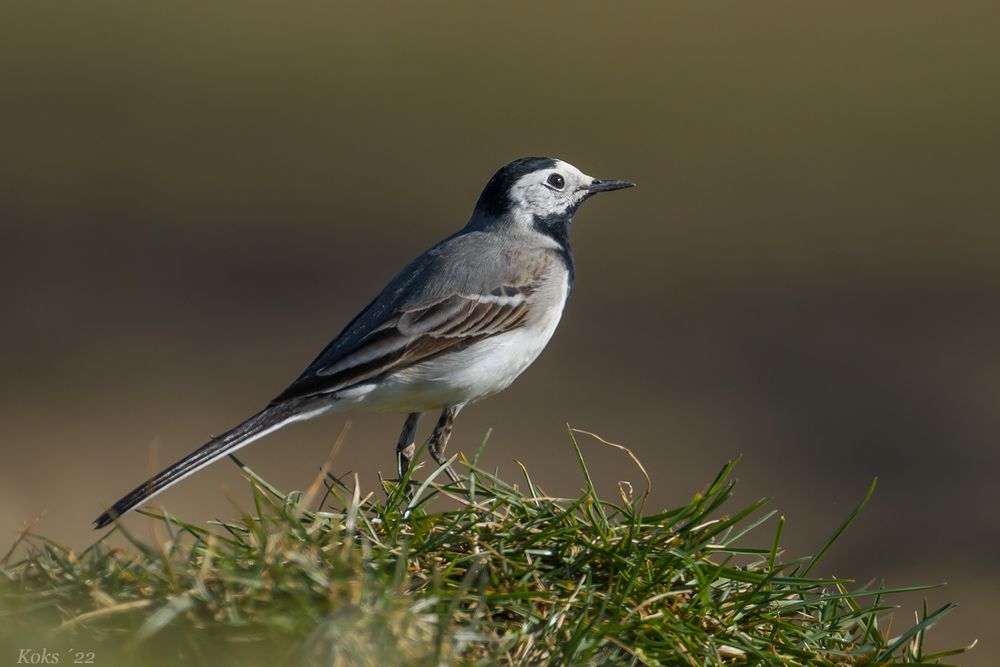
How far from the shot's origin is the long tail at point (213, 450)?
434 centimetres

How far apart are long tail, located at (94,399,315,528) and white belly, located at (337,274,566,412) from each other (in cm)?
39

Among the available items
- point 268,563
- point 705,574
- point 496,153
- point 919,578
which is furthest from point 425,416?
point 496,153

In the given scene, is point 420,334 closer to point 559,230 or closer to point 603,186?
point 559,230

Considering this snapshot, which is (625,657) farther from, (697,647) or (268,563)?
(268,563)

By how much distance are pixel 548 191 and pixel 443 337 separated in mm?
1639

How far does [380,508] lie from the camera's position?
11.7 feet

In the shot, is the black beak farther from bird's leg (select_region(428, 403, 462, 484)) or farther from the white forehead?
bird's leg (select_region(428, 403, 462, 484))

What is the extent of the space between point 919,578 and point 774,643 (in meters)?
6.27

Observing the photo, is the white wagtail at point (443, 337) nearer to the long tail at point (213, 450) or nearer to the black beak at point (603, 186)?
the long tail at point (213, 450)

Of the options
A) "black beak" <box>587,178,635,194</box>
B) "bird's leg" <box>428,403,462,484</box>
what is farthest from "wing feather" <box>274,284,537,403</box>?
"black beak" <box>587,178,635,194</box>

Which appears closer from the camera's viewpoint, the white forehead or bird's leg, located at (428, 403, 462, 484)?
bird's leg, located at (428, 403, 462, 484)
